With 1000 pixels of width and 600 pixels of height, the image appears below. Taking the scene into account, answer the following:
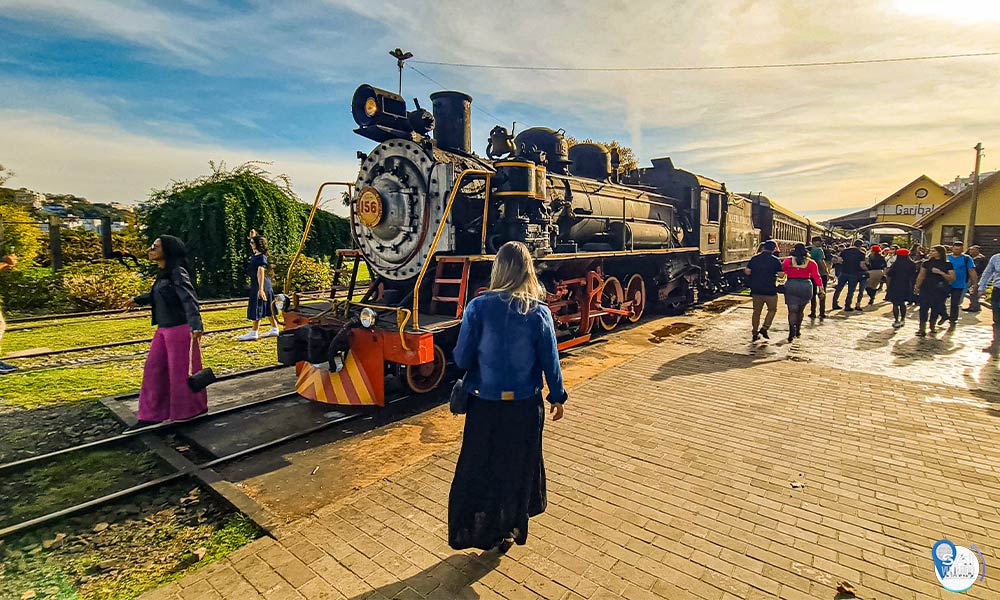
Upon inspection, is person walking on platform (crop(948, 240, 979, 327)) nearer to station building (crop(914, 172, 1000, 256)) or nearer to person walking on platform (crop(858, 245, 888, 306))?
person walking on platform (crop(858, 245, 888, 306))

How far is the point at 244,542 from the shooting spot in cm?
312

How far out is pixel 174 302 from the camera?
4867 mm

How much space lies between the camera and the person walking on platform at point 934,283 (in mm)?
9117

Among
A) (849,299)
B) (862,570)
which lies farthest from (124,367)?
(849,299)

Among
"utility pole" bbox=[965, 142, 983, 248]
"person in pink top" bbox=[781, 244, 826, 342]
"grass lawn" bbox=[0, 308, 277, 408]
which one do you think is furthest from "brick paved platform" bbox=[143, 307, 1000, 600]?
"utility pole" bbox=[965, 142, 983, 248]

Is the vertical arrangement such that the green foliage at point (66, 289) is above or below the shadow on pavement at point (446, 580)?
above

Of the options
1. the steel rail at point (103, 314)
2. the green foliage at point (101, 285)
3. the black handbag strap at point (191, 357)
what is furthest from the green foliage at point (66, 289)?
the black handbag strap at point (191, 357)

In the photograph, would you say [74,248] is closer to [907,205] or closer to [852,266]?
[852,266]

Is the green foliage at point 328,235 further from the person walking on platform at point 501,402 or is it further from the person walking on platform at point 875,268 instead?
the person walking on platform at point 501,402

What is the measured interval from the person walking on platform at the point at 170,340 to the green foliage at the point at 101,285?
9.62m

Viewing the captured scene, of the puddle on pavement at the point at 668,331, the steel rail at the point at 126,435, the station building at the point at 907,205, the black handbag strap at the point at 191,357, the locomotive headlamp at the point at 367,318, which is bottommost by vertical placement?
the steel rail at the point at 126,435

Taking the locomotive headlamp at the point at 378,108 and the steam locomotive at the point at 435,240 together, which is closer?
the steam locomotive at the point at 435,240

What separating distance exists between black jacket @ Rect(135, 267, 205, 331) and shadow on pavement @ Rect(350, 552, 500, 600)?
3.45 m

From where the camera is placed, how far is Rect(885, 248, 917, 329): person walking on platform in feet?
33.6
